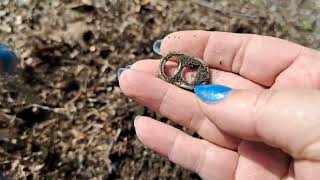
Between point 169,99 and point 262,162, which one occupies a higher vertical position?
point 169,99

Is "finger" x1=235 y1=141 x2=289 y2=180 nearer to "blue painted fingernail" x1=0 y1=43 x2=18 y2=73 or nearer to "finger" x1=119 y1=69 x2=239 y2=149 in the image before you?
"finger" x1=119 y1=69 x2=239 y2=149

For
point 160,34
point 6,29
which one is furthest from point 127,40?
point 6,29

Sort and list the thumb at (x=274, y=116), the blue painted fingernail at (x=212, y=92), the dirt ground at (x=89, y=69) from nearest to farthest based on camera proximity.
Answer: the thumb at (x=274, y=116) < the blue painted fingernail at (x=212, y=92) < the dirt ground at (x=89, y=69)

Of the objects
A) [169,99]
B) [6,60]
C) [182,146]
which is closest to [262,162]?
[182,146]

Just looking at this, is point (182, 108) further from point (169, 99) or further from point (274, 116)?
point (274, 116)

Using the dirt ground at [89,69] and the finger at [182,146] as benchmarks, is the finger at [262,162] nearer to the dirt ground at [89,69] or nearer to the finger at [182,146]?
the finger at [182,146]

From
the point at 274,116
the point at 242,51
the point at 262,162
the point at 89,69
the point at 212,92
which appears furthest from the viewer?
the point at 89,69

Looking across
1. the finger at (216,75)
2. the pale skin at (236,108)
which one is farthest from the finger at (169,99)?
the finger at (216,75)
